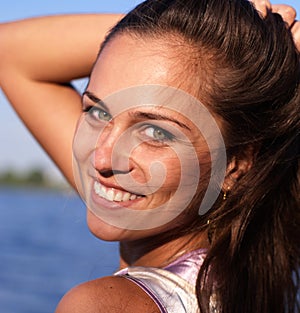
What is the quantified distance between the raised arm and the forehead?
66 cm

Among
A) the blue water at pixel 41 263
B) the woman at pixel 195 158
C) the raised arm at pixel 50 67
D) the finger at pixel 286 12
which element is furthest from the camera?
the blue water at pixel 41 263

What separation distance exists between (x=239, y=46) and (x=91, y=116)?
489 millimetres

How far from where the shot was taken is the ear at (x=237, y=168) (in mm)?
2408

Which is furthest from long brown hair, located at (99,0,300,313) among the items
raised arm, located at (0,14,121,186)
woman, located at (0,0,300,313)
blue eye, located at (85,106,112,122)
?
raised arm, located at (0,14,121,186)

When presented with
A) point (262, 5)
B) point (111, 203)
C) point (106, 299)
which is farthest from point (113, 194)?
point (262, 5)

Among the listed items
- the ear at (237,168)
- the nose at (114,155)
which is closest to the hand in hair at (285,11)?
the ear at (237,168)

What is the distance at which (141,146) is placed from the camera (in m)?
2.27

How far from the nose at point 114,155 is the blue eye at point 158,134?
64mm

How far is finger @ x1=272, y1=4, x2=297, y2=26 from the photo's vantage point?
8.45ft

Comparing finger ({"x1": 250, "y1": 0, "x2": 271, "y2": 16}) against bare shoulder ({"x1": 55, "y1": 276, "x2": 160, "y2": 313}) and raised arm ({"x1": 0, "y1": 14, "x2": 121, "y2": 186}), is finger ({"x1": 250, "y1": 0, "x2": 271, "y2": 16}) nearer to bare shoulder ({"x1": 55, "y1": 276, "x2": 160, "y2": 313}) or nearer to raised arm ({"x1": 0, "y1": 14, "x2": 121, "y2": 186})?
raised arm ({"x1": 0, "y1": 14, "x2": 121, "y2": 186})

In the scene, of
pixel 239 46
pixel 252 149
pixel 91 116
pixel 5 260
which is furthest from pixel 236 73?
pixel 5 260

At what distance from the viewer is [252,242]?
7.98ft

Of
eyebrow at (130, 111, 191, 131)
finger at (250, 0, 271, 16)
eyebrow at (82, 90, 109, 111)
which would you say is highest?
finger at (250, 0, 271, 16)

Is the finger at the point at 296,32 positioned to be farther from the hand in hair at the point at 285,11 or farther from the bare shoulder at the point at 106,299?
the bare shoulder at the point at 106,299
